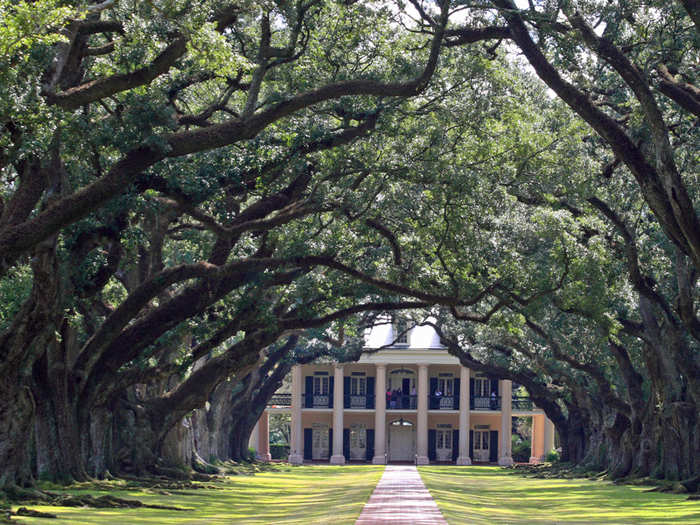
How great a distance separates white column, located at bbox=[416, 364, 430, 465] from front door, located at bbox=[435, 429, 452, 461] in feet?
8.76

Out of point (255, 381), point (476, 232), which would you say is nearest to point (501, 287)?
point (476, 232)

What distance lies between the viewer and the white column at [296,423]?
6171 centimetres

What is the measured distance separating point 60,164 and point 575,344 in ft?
85.7

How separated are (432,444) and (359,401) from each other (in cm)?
528

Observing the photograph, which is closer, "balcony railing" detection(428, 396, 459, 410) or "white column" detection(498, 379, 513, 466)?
"white column" detection(498, 379, 513, 466)

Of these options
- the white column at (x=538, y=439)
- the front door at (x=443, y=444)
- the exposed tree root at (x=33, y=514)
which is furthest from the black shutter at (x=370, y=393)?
the exposed tree root at (x=33, y=514)

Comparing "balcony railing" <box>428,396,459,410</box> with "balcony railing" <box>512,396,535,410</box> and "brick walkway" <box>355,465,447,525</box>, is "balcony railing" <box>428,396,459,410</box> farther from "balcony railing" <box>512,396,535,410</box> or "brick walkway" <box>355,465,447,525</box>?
"brick walkway" <box>355,465,447,525</box>

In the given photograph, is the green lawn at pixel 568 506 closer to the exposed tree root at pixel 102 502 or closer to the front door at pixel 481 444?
the exposed tree root at pixel 102 502

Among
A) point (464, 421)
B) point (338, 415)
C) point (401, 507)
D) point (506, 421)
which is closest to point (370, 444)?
point (338, 415)

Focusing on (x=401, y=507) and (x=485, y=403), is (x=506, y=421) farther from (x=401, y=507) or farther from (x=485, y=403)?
(x=401, y=507)

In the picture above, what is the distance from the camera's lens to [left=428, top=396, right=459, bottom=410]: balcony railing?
6259 centimetres

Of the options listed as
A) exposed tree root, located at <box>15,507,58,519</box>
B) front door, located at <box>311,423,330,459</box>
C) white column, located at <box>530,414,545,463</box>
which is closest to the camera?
exposed tree root, located at <box>15,507,58,519</box>

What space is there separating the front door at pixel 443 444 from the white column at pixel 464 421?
260cm

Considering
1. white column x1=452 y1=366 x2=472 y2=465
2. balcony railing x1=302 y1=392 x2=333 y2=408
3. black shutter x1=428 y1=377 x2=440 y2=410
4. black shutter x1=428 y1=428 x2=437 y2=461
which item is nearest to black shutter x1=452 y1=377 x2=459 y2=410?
black shutter x1=428 y1=377 x2=440 y2=410
